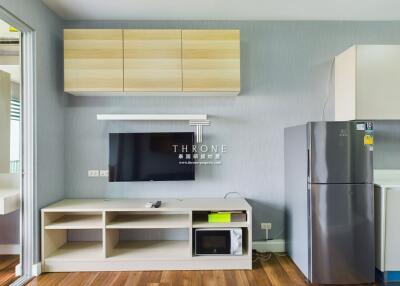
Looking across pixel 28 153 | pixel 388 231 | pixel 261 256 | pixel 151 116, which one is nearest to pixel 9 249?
pixel 28 153

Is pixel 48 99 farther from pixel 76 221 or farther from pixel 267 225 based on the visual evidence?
pixel 267 225

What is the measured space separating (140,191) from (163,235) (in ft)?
1.84

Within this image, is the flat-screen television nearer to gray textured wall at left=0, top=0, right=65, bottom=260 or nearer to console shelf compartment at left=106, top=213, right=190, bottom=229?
console shelf compartment at left=106, top=213, right=190, bottom=229

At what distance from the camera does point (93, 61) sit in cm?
286

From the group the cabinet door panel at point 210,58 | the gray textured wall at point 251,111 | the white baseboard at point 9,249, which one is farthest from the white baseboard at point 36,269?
the cabinet door panel at point 210,58

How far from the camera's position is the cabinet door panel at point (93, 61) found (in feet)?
9.36

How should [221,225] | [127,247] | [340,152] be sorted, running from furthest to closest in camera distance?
[127,247] < [221,225] < [340,152]

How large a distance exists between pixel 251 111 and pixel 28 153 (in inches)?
91.1

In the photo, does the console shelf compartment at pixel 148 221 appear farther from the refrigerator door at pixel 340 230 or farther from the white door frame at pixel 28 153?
the refrigerator door at pixel 340 230

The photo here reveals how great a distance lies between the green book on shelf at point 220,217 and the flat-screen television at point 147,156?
49 cm

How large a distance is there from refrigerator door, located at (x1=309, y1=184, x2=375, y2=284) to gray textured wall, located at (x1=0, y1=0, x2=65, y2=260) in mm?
2587

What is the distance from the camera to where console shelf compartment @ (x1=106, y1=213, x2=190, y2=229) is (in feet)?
8.87

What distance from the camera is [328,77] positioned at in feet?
10.4

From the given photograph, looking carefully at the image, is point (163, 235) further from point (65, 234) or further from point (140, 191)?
point (65, 234)
